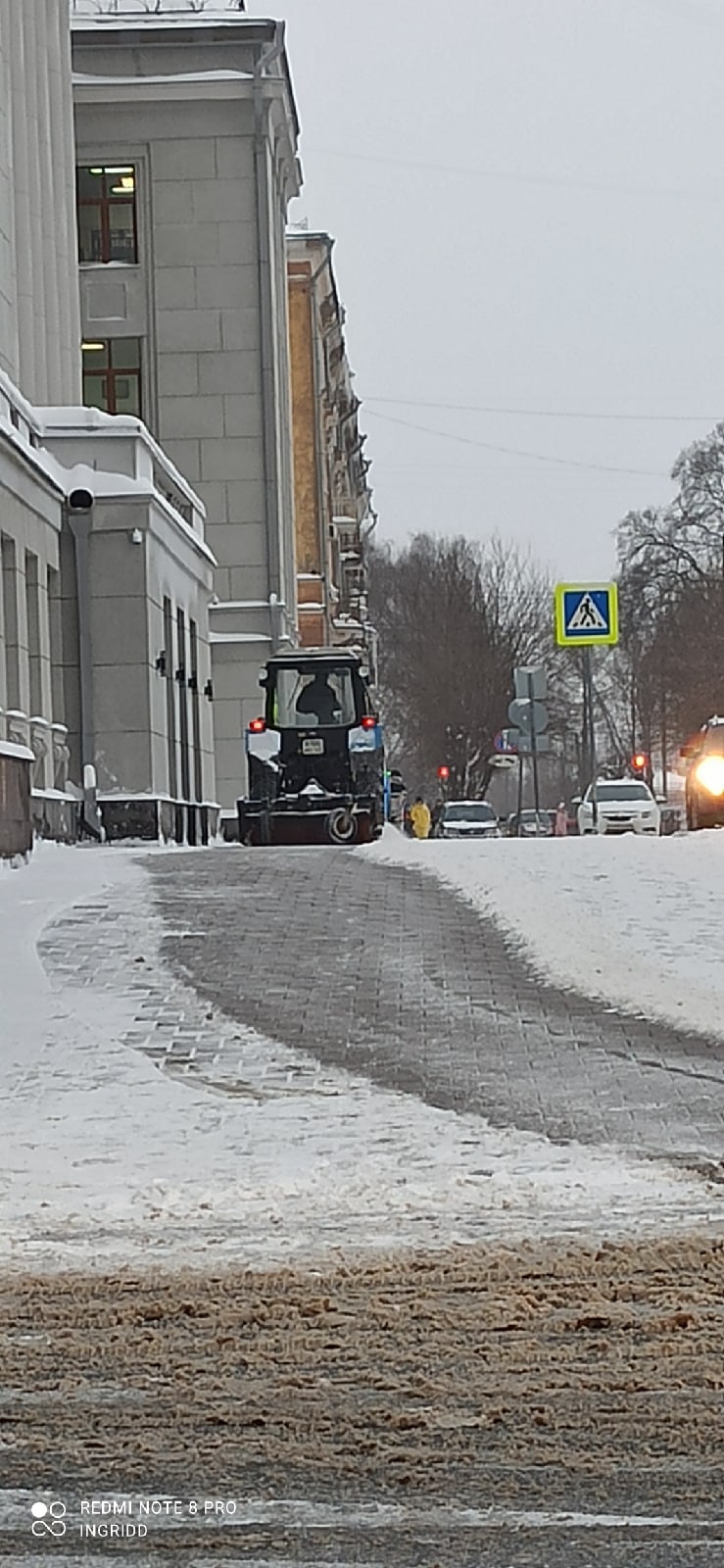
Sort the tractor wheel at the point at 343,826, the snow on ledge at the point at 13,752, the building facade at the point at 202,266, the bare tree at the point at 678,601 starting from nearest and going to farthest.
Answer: the snow on ledge at the point at 13,752 → the tractor wheel at the point at 343,826 → the building facade at the point at 202,266 → the bare tree at the point at 678,601

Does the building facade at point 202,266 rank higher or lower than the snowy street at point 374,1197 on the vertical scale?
higher

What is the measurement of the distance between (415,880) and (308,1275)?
419 inches

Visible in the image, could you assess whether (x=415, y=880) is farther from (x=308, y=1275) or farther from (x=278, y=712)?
(x=278, y=712)

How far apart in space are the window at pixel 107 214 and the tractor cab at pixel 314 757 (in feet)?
66.7

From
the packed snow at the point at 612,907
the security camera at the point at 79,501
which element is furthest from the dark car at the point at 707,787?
the packed snow at the point at 612,907

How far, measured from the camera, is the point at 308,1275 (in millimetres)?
7262

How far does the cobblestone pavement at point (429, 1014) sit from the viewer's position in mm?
10547

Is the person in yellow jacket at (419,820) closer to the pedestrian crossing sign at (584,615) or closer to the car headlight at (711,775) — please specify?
the car headlight at (711,775)

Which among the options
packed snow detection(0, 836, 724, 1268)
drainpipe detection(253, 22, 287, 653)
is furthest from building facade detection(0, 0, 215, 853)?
packed snow detection(0, 836, 724, 1268)

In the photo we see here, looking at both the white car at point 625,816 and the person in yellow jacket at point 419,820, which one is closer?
Result: the white car at point 625,816

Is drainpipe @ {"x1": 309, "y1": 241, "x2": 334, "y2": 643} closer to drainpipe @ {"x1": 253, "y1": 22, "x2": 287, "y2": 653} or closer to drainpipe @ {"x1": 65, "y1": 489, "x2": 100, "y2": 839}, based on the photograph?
drainpipe @ {"x1": 253, "y1": 22, "x2": 287, "y2": 653}

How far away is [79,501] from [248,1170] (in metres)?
23.6

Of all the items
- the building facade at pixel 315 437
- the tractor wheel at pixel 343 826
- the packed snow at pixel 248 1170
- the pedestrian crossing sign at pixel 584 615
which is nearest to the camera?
the packed snow at pixel 248 1170

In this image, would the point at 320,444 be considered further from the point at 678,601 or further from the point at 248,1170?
the point at 248,1170
